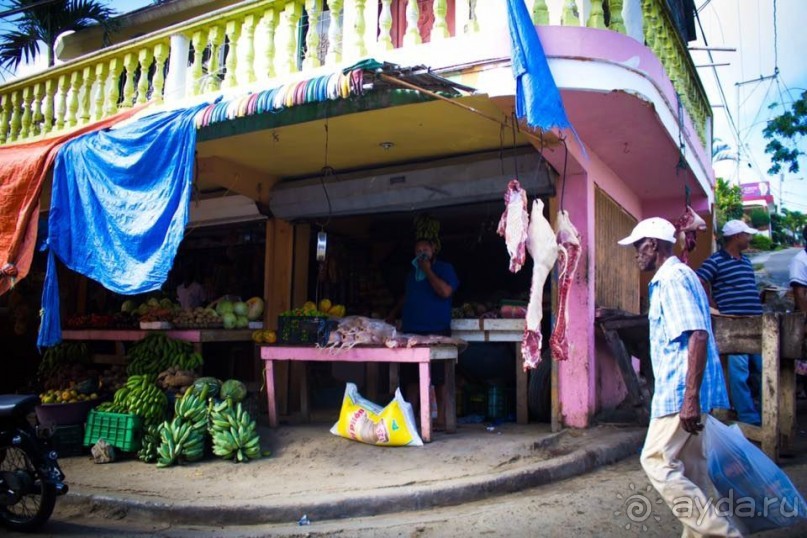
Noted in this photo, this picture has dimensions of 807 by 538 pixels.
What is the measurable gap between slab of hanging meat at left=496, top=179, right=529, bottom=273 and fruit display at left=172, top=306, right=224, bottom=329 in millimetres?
3985

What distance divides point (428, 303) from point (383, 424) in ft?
4.91

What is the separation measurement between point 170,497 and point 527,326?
319 centimetres

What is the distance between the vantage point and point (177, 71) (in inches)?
263

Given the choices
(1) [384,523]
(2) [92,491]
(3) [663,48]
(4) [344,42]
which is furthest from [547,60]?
(2) [92,491]

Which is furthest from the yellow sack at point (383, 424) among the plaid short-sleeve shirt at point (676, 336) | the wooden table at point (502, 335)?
the plaid short-sleeve shirt at point (676, 336)

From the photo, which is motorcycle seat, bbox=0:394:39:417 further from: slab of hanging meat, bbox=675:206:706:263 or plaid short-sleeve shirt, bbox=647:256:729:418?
slab of hanging meat, bbox=675:206:706:263

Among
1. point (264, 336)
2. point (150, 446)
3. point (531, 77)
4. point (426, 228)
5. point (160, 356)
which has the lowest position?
point (150, 446)

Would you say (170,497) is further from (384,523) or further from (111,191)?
(111,191)

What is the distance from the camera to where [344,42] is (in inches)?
223

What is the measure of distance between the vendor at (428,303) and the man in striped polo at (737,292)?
2543 millimetres

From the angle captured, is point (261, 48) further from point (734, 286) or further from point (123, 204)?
point (734, 286)

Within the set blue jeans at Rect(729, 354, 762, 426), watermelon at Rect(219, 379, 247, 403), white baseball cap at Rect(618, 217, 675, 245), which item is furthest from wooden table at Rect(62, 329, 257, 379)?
blue jeans at Rect(729, 354, 762, 426)

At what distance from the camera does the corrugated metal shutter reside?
21.6ft

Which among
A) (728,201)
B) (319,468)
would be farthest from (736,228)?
(728,201)
